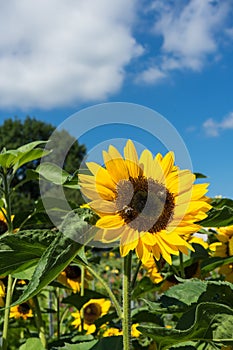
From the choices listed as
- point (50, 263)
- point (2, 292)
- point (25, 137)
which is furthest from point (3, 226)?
point (25, 137)

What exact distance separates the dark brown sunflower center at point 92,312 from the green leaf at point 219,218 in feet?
4.70

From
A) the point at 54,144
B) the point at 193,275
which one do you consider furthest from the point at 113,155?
the point at 193,275

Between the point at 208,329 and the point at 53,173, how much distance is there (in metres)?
0.48

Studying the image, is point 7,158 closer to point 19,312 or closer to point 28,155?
point 28,155

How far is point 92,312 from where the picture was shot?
232 centimetres

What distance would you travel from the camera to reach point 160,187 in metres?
0.97

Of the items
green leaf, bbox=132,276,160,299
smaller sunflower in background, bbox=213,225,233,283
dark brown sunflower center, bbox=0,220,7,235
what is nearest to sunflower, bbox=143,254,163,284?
green leaf, bbox=132,276,160,299

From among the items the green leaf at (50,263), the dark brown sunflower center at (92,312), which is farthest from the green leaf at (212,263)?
the dark brown sunflower center at (92,312)

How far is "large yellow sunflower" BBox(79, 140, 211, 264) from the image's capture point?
889 millimetres

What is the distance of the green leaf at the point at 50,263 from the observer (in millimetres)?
751

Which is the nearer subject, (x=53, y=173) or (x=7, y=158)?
(x=53, y=173)

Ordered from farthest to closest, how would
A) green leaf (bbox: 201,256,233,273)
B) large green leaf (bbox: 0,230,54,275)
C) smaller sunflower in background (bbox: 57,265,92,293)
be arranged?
smaller sunflower in background (bbox: 57,265,92,293), green leaf (bbox: 201,256,233,273), large green leaf (bbox: 0,230,54,275)

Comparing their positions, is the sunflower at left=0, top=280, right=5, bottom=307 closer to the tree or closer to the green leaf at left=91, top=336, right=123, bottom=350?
the green leaf at left=91, top=336, right=123, bottom=350

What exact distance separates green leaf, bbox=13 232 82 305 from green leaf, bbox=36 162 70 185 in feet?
0.82
